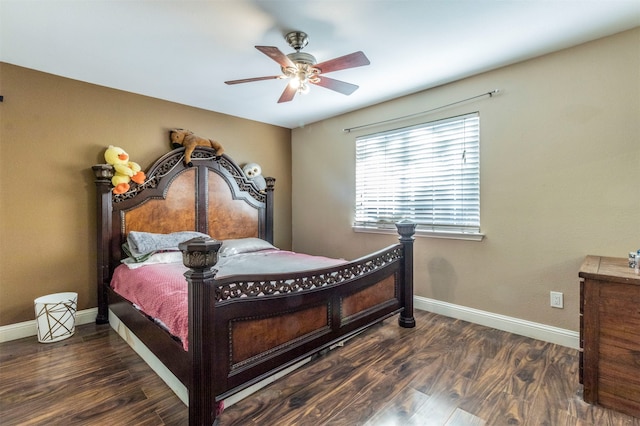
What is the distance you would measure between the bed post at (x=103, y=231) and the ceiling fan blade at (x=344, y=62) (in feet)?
7.49

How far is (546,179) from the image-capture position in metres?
2.45

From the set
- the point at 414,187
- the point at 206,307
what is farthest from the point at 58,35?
the point at 414,187

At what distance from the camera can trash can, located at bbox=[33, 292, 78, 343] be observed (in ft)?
8.11

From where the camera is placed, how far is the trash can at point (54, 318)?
247cm

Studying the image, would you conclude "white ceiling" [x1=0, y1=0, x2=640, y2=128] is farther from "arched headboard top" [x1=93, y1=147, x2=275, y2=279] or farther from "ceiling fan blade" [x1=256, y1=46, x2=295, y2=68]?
"arched headboard top" [x1=93, y1=147, x2=275, y2=279]

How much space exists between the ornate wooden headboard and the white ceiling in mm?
936

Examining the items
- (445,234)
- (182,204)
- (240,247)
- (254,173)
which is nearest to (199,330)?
(240,247)

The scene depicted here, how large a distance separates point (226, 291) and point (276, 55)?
1456mm

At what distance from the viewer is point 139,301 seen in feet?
7.13

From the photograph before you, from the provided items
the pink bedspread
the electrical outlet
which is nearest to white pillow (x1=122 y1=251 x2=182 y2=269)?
the pink bedspread

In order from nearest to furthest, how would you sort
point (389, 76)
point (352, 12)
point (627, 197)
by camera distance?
point (352, 12), point (627, 197), point (389, 76)

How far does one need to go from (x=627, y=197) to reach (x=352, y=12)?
2.31 meters

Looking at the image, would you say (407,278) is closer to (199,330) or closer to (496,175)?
(496,175)

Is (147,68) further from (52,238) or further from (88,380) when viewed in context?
(88,380)
